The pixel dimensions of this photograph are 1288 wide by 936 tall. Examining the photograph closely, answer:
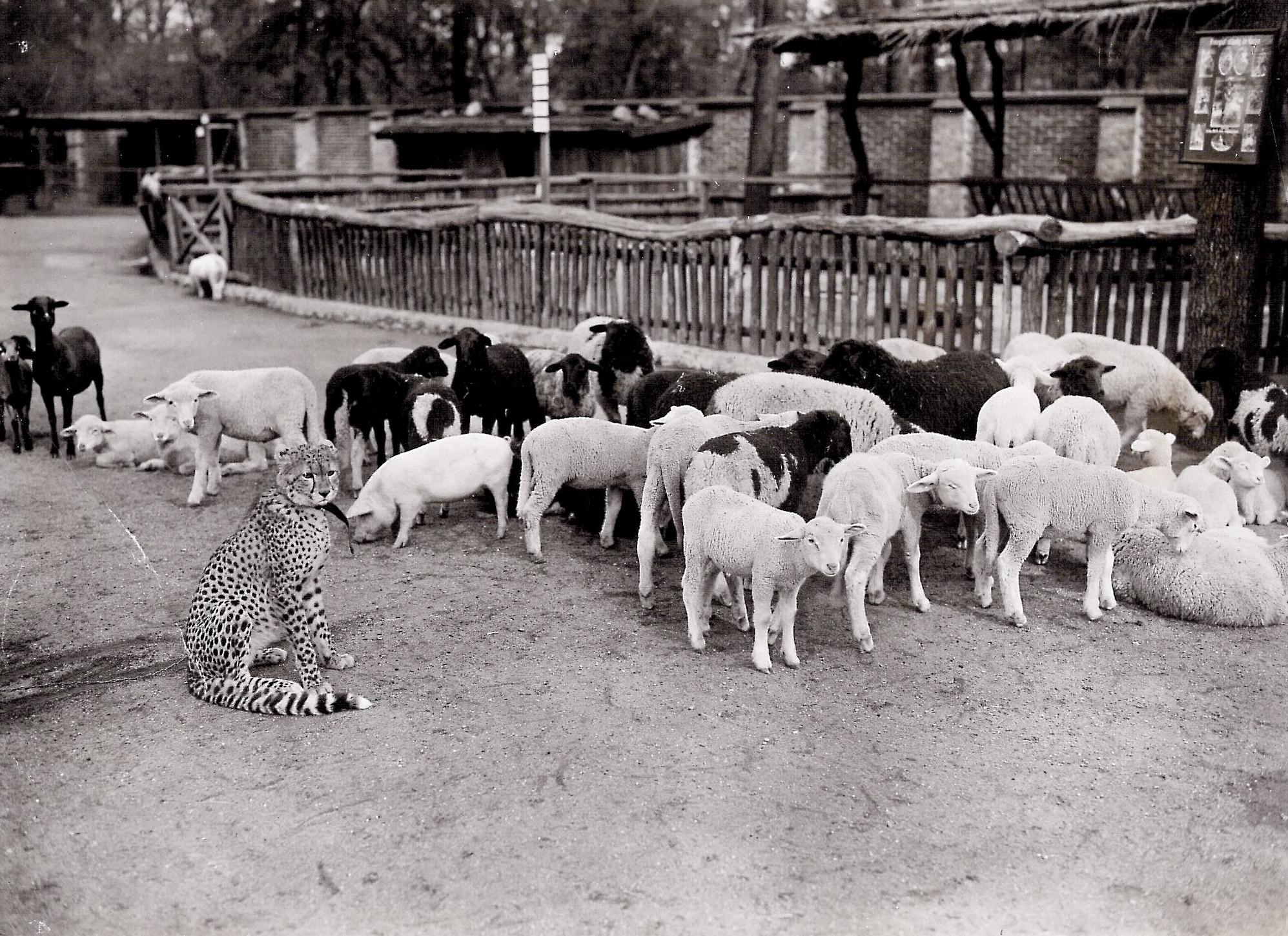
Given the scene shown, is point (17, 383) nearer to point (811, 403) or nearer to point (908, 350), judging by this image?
point (811, 403)

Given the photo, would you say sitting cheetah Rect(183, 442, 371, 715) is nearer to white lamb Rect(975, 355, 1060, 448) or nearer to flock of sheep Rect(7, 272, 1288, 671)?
flock of sheep Rect(7, 272, 1288, 671)

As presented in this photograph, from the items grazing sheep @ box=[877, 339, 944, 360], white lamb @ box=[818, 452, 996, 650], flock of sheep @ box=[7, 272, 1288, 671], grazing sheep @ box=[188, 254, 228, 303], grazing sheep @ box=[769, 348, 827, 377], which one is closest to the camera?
white lamb @ box=[818, 452, 996, 650]

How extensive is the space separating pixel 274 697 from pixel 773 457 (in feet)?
8.73

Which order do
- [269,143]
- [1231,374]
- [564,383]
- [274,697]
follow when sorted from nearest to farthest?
[274,697] < [1231,374] < [564,383] < [269,143]

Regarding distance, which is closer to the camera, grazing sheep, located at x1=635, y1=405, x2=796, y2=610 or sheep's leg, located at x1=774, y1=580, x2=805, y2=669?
sheep's leg, located at x1=774, y1=580, x2=805, y2=669

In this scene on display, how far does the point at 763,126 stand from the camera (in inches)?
782

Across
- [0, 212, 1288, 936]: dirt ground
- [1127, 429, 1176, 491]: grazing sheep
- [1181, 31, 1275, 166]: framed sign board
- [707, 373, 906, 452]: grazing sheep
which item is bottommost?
[0, 212, 1288, 936]: dirt ground

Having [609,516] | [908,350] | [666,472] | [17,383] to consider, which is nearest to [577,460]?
[609,516]

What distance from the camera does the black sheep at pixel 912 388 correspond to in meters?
8.17

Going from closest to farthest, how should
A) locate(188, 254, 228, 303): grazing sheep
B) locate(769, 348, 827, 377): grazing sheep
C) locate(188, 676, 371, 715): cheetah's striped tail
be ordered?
locate(188, 676, 371, 715): cheetah's striped tail, locate(769, 348, 827, 377): grazing sheep, locate(188, 254, 228, 303): grazing sheep

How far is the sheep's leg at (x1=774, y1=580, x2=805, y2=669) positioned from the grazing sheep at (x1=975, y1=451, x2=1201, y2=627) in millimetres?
1214

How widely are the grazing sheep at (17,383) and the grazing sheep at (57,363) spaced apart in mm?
81

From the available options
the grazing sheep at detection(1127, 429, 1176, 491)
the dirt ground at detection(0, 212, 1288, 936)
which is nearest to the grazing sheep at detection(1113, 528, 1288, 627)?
the dirt ground at detection(0, 212, 1288, 936)

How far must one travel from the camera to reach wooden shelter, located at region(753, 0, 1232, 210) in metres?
13.9
